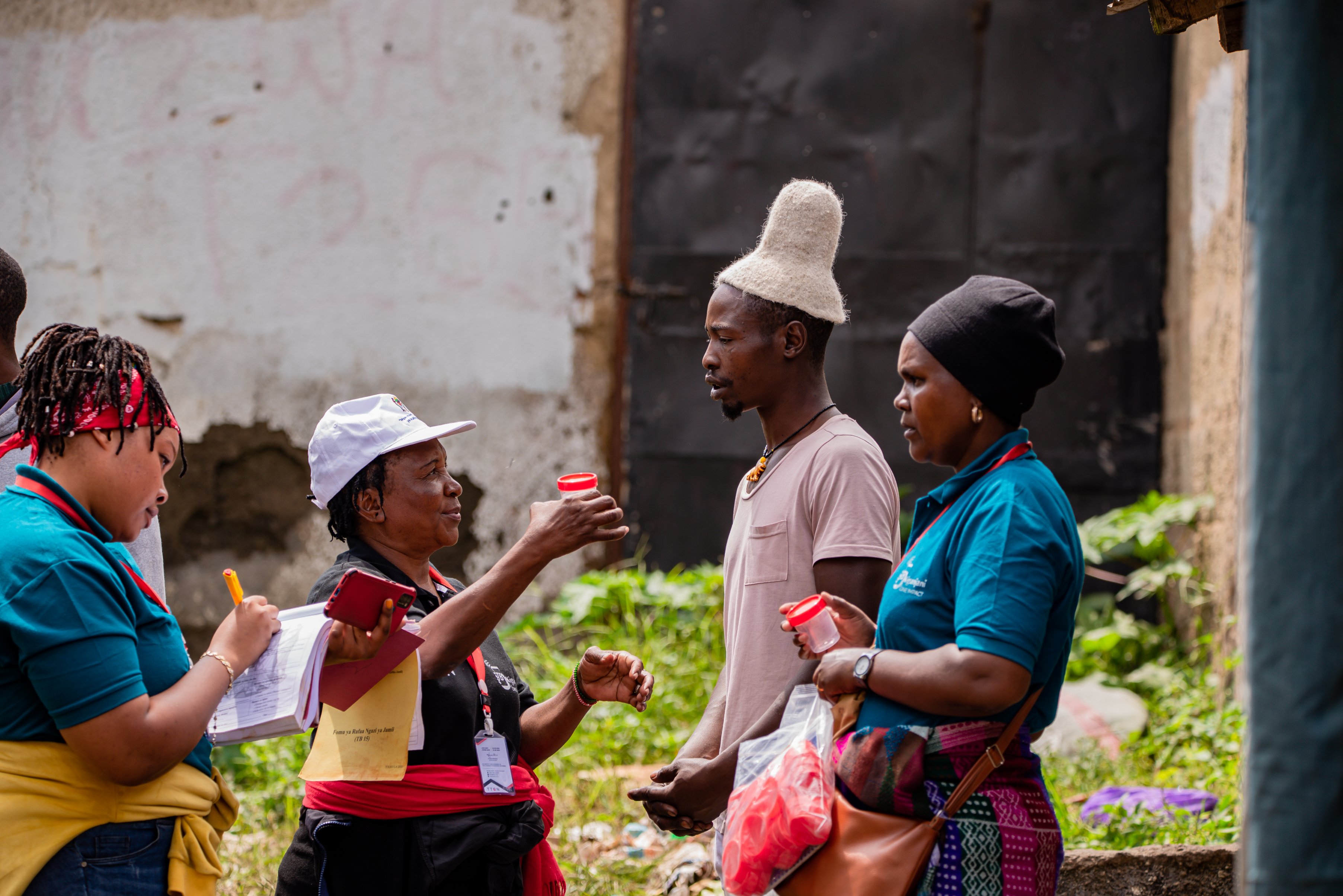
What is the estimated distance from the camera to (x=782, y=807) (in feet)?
6.49

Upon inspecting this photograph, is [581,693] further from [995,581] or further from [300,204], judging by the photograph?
[300,204]

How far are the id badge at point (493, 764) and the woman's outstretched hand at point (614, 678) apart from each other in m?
0.29

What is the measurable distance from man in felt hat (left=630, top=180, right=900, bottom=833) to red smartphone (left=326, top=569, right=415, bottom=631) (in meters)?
0.71

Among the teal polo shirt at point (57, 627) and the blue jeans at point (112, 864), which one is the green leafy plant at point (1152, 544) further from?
the teal polo shirt at point (57, 627)

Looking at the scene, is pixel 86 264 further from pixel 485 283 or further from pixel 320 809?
pixel 320 809

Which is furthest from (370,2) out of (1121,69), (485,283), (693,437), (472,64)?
(1121,69)

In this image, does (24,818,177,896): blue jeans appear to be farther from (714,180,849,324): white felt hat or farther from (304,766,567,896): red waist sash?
(714,180,849,324): white felt hat

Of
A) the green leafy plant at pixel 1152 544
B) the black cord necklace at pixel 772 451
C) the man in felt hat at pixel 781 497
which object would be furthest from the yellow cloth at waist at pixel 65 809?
the green leafy plant at pixel 1152 544

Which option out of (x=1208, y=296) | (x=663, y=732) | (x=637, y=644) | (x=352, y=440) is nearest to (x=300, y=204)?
(x=637, y=644)

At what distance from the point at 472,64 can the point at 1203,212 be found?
12.8ft

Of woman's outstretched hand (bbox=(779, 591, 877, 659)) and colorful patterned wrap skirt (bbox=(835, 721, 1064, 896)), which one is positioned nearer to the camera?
colorful patterned wrap skirt (bbox=(835, 721, 1064, 896))

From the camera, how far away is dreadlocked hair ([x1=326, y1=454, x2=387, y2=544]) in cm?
245

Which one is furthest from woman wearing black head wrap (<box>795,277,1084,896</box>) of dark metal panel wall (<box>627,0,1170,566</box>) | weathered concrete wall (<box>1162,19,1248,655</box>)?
dark metal panel wall (<box>627,0,1170,566</box>)

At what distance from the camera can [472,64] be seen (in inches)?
243
